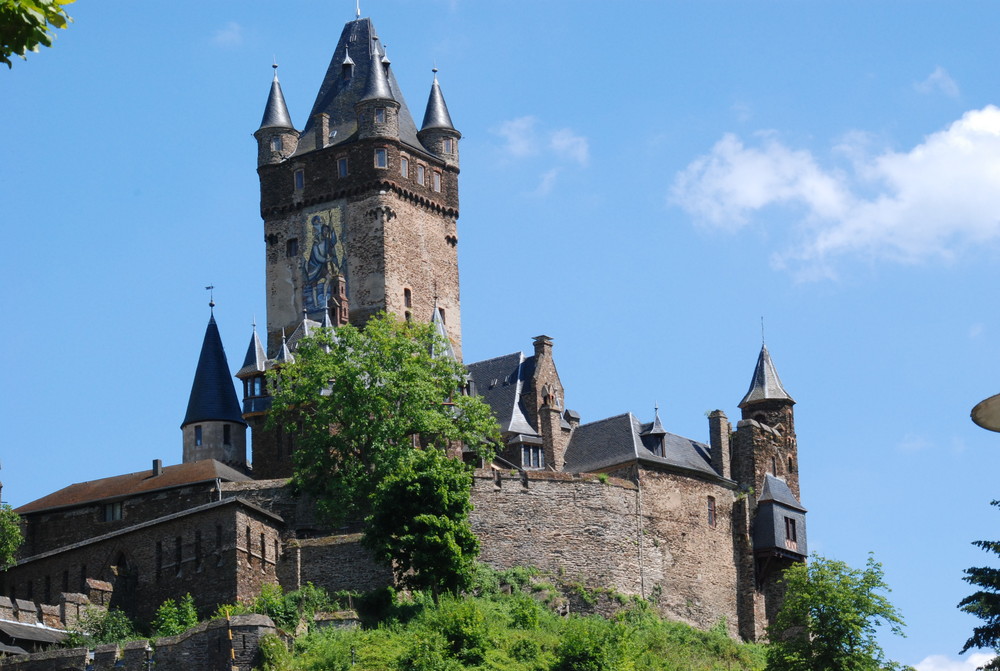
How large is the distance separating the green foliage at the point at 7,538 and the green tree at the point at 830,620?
26.4 meters

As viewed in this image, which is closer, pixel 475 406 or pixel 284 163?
pixel 475 406

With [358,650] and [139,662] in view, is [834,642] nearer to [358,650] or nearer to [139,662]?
[358,650]

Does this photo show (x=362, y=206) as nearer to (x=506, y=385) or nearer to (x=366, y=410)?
(x=506, y=385)

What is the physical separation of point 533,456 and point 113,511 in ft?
54.2

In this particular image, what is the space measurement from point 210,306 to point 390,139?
1123cm

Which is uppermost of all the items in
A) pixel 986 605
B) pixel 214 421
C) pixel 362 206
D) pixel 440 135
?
pixel 440 135

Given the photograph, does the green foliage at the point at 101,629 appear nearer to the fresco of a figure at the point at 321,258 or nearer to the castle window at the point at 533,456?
the castle window at the point at 533,456

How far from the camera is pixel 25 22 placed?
34.7 feet

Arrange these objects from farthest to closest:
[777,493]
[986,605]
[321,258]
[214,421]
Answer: [321,258] → [214,421] → [777,493] → [986,605]

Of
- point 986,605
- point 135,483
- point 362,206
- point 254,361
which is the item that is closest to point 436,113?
point 362,206

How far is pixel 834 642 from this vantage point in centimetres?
4934

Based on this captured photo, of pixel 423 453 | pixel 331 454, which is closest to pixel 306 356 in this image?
pixel 331 454

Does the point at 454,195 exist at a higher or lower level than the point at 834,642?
higher

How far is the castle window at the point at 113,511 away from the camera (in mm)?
63250
